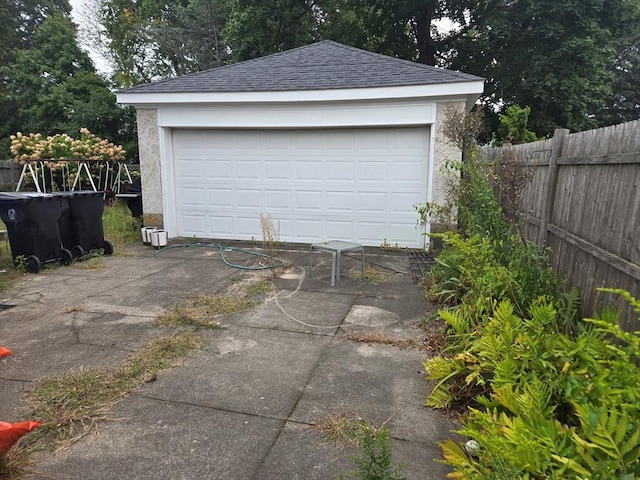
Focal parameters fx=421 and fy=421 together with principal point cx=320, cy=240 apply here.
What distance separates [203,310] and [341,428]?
240cm

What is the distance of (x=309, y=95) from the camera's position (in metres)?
7.29

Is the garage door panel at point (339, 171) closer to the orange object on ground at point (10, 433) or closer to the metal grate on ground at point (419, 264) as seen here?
the metal grate on ground at point (419, 264)

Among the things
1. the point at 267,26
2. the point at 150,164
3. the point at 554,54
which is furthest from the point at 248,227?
the point at 554,54

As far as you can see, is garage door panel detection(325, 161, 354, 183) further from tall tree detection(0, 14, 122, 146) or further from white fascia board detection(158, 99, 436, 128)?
tall tree detection(0, 14, 122, 146)

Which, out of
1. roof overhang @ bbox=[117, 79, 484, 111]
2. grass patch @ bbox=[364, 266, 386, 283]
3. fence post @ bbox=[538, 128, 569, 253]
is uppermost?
roof overhang @ bbox=[117, 79, 484, 111]

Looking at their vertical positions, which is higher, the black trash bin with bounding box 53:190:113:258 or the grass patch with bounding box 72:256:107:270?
the black trash bin with bounding box 53:190:113:258

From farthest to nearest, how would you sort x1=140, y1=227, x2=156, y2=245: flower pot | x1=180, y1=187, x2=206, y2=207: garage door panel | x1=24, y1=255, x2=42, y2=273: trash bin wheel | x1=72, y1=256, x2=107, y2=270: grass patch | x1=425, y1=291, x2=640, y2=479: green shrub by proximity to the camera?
x1=180, y1=187, x2=206, y2=207: garage door panel < x1=140, y1=227, x2=156, y2=245: flower pot < x1=72, y1=256, x2=107, y2=270: grass patch < x1=24, y1=255, x2=42, y2=273: trash bin wheel < x1=425, y1=291, x2=640, y2=479: green shrub

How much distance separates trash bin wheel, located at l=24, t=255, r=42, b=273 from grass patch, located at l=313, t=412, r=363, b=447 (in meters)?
5.15

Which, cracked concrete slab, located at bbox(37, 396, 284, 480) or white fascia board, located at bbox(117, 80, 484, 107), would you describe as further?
white fascia board, located at bbox(117, 80, 484, 107)

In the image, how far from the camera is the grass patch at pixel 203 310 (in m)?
4.05

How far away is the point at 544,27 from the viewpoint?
42.6 ft

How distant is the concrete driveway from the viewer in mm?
2197

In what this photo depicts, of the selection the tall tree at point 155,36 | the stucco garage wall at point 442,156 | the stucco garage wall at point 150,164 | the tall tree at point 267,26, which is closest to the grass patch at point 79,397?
the stucco garage wall at point 442,156

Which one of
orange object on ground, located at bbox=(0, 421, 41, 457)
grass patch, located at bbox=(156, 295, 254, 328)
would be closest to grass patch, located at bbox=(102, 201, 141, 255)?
grass patch, located at bbox=(156, 295, 254, 328)
